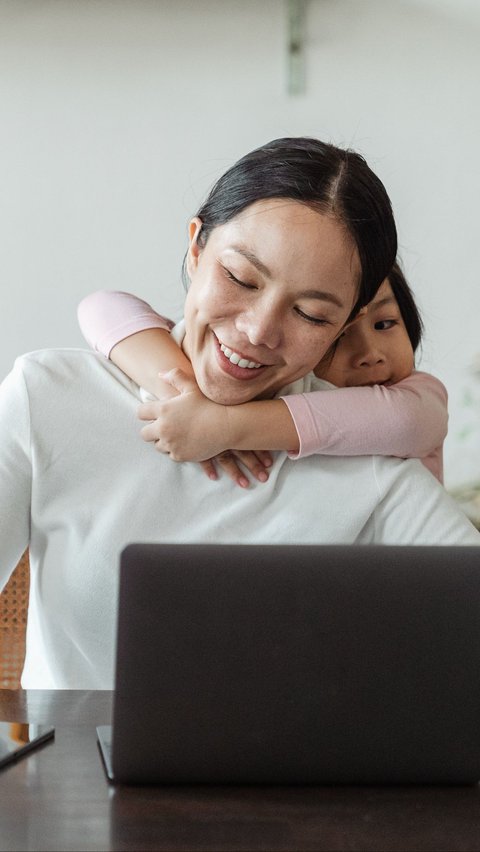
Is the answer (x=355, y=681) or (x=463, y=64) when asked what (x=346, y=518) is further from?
(x=463, y=64)

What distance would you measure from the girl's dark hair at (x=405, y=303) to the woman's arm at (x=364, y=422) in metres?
0.21

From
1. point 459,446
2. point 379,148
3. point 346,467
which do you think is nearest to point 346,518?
point 346,467

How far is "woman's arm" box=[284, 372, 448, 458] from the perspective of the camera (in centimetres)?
125

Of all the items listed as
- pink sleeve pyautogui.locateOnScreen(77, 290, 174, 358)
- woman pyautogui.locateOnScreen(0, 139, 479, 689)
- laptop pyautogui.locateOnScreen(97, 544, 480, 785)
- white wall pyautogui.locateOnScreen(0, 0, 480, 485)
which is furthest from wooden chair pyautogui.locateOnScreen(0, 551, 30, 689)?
white wall pyautogui.locateOnScreen(0, 0, 480, 485)

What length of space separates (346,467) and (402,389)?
0.14 metres

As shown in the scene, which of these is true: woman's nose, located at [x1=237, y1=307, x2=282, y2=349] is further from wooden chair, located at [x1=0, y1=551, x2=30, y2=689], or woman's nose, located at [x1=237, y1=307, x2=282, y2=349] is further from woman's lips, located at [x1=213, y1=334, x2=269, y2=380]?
wooden chair, located at [x1=0, y1=551, x2=30, y2=689]

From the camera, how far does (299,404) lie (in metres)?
1.27

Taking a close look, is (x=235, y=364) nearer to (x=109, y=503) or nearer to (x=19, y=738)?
(x=109, y=503)

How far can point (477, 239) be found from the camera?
297 centimetres

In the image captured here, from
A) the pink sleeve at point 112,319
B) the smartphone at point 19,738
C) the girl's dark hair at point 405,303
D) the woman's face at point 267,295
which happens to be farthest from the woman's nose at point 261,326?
the smartphone at point 19,738

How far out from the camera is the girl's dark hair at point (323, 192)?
1207 millimetres

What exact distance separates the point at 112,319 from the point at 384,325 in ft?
1.27

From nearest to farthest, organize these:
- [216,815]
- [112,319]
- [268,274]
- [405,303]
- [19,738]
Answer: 1. [216,815]
2. [19,738]
3. [268,274]
4. [112,319]
5. [405,303]

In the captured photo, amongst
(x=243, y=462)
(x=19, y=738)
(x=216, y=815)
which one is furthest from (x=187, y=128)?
(x=216, y=815)
